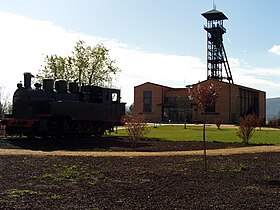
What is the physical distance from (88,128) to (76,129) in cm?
146

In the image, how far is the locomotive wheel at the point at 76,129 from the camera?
27.5 metres

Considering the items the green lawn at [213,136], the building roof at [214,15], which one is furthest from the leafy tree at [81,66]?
the building roof at [214,15]

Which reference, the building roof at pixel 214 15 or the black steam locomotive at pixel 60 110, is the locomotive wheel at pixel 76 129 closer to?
the black steam locomotive at pixel 60 110

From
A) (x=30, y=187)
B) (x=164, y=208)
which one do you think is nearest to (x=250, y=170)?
(x=164, y=208)

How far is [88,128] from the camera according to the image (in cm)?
2914

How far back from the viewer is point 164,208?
24.1ft

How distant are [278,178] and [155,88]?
7431 cm

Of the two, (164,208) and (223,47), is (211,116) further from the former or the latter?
(164,208)

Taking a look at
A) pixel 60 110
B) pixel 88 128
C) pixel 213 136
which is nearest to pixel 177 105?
pixel 213 136

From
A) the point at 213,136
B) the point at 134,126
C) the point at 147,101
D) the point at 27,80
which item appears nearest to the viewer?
the point at 134,126

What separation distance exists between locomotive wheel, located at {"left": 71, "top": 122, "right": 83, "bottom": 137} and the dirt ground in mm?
12160

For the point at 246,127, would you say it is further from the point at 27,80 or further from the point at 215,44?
the point at 215,44

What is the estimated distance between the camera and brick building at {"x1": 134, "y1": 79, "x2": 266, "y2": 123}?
76.5 m

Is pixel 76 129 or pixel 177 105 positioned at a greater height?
pixel 177 105
